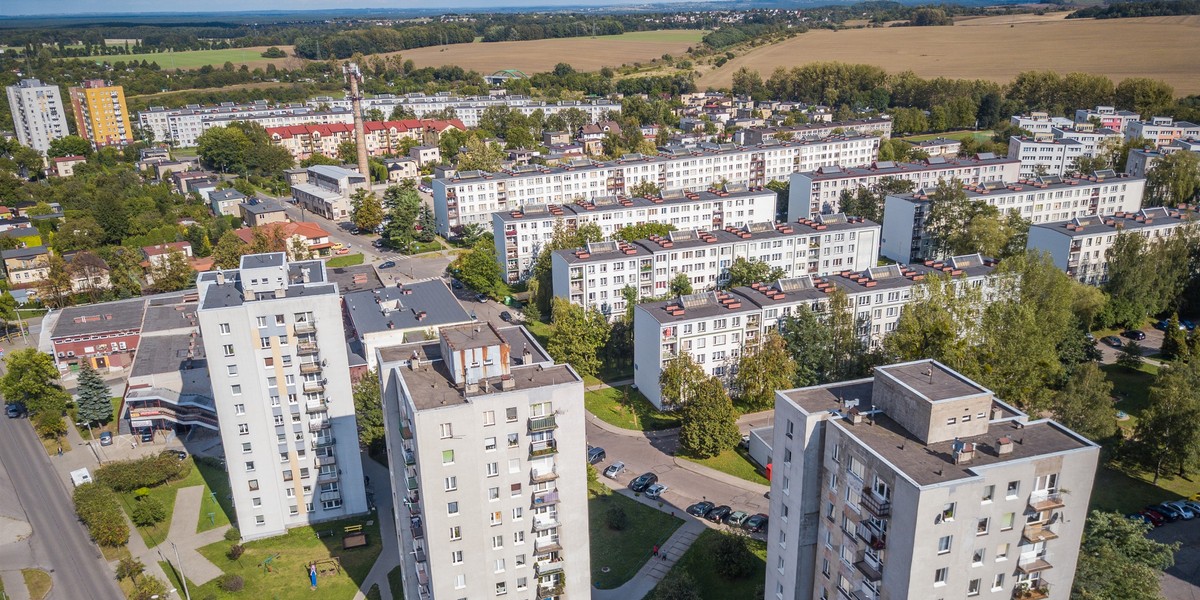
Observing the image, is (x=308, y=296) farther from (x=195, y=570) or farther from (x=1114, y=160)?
(x=1114, y=160)

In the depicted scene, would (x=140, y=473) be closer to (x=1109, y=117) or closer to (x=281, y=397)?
(x=281, y=397)

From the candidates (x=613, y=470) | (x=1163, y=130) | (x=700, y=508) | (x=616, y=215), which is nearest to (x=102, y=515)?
(x=613, y=470)

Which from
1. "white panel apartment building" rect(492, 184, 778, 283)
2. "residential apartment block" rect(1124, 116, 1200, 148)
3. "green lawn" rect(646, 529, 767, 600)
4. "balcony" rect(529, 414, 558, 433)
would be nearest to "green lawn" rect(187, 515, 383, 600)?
"green lawn" rect(646, 529, 767, 600)

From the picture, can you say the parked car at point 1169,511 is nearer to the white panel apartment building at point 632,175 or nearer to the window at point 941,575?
the window at point 941,575

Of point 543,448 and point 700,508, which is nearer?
point 543,448

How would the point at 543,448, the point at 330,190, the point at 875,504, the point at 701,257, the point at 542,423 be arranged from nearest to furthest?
the point at 875,504, the point at 542,423, the point at 543,448, the point at 701,257, the point at 330,190

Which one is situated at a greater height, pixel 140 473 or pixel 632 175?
pixel 632 175
